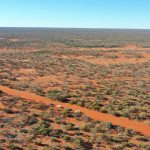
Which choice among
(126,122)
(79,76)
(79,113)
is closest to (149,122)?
(126,122)

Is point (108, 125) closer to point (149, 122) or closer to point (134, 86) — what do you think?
point (149, 122)

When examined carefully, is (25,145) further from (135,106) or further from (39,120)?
(135,106)

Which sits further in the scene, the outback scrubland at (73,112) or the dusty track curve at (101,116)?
the dusty track curve at (101,116)

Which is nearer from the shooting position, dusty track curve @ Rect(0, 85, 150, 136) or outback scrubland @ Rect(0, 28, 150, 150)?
outback scrubland @ Rect(0, 28, 150, 150)

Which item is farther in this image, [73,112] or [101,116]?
[73,112]

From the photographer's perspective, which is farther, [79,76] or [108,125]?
[79,76]

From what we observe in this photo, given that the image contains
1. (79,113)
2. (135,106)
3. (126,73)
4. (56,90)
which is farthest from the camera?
(126,73)

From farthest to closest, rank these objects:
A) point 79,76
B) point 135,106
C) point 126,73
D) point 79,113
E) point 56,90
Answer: point 126,73, point 79,76, point 56,90, point 135,106, point 79,113

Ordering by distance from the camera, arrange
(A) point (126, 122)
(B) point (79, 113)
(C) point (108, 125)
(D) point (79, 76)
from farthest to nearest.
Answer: (D) point (79, 76) < (B) point (79, 113) < (A) point (126, 122) < (C) point (108, 125)

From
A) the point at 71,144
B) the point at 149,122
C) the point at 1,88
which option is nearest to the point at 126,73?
the point at 1,88
